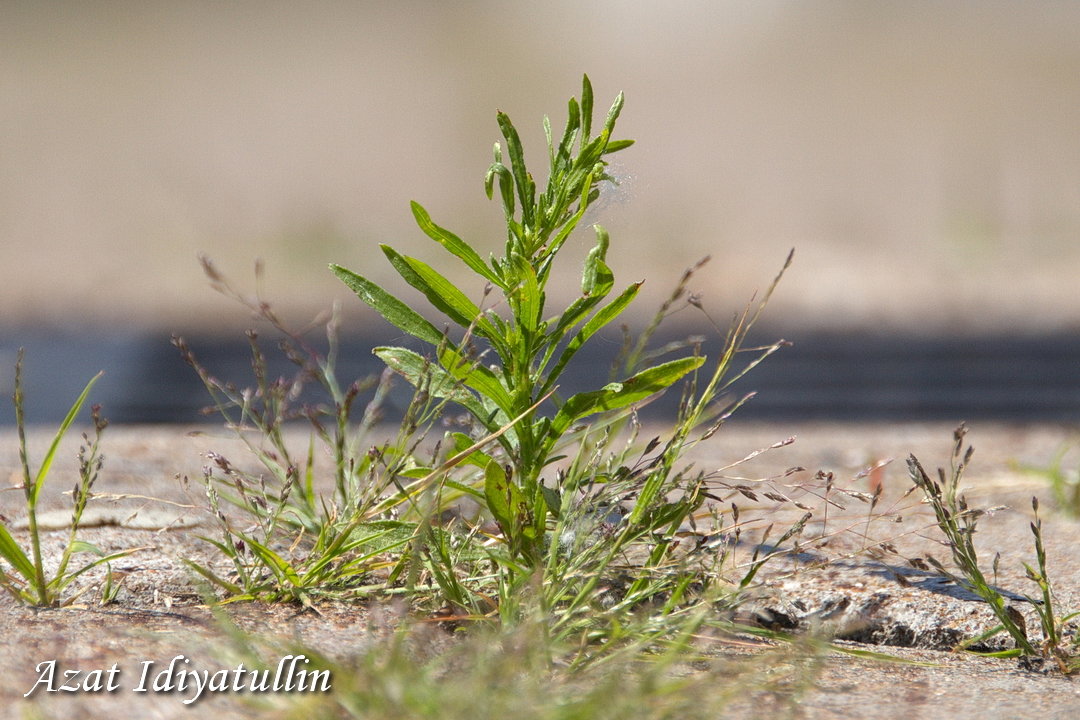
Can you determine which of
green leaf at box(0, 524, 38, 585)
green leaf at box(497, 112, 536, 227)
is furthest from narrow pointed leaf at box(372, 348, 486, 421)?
green leaf at box(0, 524, 38, 585)

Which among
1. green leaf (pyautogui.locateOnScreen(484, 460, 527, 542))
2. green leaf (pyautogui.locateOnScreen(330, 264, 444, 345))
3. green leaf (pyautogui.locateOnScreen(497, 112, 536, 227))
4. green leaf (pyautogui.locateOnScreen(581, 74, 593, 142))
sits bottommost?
green leaf (pyautogui.locateOnScreen(484, 460, 527, 542))

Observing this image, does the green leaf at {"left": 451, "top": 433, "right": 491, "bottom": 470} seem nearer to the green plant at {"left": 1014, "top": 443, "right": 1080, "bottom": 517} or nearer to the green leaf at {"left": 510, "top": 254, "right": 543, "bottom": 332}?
the green leaf at {"left": 510, "top": 254, "right": 543, "bottom": 332}

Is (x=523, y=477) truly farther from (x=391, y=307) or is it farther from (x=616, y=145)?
(x=616, y=145)

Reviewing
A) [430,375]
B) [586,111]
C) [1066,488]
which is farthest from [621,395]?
[1066,488]

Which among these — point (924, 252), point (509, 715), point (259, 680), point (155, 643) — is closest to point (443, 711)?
point (509, 715)

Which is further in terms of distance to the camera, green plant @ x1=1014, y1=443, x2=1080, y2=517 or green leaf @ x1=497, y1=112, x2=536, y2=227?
green plant @ x1=1014, y1=443, x2=1080, y2=517

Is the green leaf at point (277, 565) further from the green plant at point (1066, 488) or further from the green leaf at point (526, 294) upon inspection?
the green plant at point (1066, 488)

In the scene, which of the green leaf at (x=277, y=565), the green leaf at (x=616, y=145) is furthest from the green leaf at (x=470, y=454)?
the green leaf at (x=616, y=145)
